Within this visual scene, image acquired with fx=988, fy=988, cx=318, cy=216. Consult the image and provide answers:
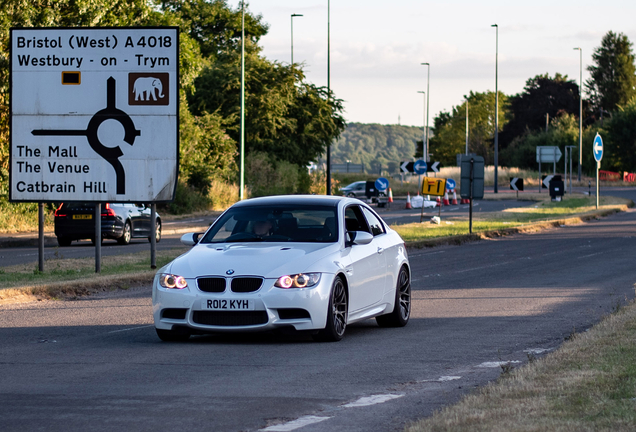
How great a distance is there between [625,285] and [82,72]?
10.3 metres

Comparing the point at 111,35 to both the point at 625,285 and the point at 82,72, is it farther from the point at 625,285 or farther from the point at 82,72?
the point at 625,285

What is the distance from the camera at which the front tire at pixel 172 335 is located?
1011cm

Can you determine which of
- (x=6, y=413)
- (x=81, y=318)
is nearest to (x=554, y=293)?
(x=81, y=318)

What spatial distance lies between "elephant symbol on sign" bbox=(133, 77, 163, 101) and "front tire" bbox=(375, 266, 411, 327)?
766 cm

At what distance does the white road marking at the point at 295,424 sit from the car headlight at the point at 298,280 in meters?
3.22

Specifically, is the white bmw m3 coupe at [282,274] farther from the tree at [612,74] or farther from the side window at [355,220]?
the tree at [612,74]

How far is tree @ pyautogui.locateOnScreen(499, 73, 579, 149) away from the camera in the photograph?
120 m

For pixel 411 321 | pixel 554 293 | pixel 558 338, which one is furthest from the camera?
pixel 554 293

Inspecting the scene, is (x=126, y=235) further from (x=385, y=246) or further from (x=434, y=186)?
(x=385, y=246)

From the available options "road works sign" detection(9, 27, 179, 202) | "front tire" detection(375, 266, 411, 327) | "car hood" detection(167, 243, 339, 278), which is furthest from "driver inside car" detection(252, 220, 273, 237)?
"road works sign" detection(9, 27, 179, 202)

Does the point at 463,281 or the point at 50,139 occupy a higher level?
the point at 50,139

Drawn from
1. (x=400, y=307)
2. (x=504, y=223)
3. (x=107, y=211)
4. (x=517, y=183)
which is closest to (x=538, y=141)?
A: (x=517, y=183)

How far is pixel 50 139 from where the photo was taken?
→ 17984 mm

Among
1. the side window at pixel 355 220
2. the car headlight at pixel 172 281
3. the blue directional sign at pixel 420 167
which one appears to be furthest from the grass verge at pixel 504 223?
the car headlight at pixel 172 281
